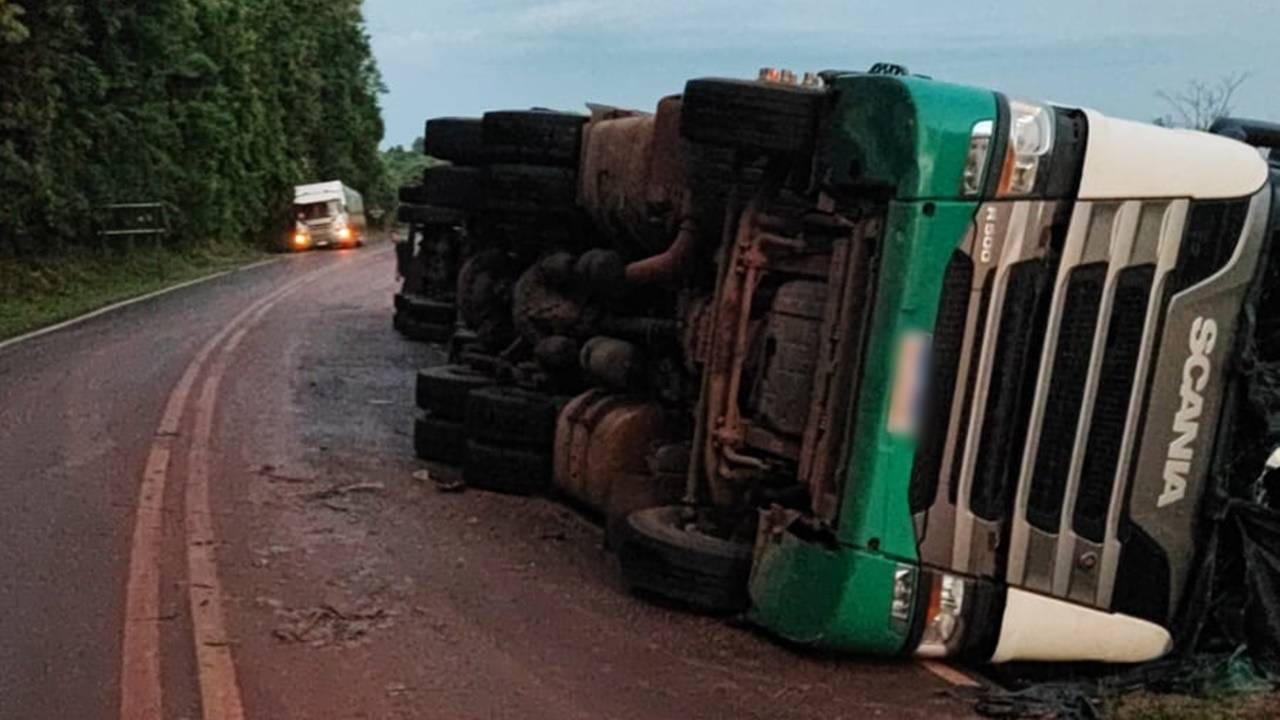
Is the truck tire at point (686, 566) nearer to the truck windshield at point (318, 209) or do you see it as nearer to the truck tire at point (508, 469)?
the truck tire at point (508, 469)

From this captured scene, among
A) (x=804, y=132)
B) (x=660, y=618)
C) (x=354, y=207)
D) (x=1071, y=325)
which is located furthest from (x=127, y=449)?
(x=354, y=207)

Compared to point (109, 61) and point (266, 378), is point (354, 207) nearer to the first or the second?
point (109, 61)

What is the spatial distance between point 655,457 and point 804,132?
193cm

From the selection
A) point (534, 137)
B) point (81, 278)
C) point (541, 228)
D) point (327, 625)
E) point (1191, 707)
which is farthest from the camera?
point (81, 278)

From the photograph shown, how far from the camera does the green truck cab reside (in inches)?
216

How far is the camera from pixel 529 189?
8977 millimetres

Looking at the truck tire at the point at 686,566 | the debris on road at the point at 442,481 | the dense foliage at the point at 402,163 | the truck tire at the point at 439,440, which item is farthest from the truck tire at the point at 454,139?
the dense foliage at the point at 402,163

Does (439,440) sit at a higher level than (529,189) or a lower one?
lower

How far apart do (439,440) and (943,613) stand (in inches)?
180

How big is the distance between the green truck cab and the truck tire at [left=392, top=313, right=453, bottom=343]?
11.6m

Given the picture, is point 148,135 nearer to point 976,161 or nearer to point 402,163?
point 976,161

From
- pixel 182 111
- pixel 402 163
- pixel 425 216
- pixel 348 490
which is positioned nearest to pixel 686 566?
pixel 348 490

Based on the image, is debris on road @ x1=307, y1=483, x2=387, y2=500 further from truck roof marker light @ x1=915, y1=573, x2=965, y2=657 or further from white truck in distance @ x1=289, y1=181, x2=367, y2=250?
white truck in distance @ x1=289, y1=181, x2=367, y2=250

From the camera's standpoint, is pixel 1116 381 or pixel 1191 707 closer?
pixel 1191 707
